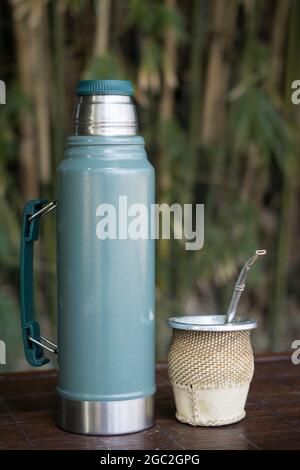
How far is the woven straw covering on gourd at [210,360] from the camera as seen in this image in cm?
100

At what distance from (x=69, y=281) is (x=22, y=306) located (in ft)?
0.33

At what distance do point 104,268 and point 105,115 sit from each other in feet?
0.54

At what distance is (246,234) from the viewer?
6.88 feet

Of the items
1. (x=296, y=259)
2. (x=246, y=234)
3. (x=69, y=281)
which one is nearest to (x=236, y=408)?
(x=69, y=281)

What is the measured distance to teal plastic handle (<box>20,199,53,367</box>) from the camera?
1.05 meters

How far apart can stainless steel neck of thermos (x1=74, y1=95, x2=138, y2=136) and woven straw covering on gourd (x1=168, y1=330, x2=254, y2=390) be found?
237 millimetres

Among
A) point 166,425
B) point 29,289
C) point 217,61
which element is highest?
point 217,61

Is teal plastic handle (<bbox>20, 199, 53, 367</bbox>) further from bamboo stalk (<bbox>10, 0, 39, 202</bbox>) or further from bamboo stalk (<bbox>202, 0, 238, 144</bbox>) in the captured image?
bamboo stalk (<bbox>202, 0, 238, 144</bbox>)

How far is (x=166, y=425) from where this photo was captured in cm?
102

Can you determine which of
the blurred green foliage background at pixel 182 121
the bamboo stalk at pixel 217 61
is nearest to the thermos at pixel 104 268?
the blurred green foliage background at pixel 182 121

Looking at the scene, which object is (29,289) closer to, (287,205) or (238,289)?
(238,289)

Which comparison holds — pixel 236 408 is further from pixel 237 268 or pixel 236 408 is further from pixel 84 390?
pixel 237 268

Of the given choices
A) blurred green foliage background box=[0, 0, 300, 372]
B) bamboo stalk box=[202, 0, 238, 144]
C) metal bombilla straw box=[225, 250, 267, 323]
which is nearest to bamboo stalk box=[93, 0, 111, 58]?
blurred green foliage background box=[0, 0, 300, 372]

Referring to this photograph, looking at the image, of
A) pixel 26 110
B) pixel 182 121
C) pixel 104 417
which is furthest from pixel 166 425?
pixel 182 121
